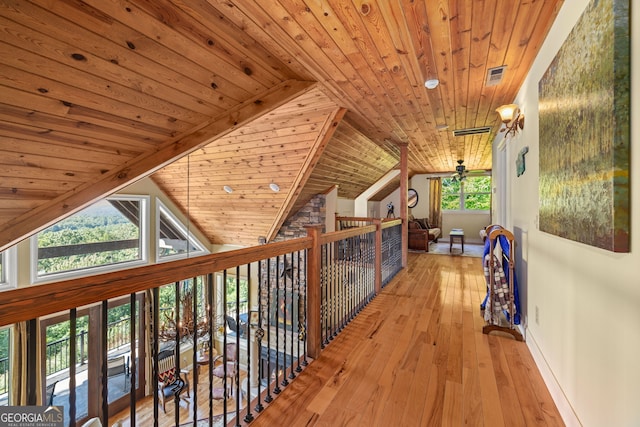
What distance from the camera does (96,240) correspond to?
500 cm

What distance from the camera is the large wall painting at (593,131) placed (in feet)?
3.29

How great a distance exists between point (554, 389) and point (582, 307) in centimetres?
70

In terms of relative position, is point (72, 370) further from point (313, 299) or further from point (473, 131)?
point (473, 131)

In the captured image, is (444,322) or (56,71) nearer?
(56,71)

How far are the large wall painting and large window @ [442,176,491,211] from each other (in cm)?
780

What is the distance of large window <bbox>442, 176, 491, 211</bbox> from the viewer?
8977 millimetres

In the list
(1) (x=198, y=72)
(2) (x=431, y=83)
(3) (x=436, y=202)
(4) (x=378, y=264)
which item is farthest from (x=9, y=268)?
(3) (x=436, y=202)

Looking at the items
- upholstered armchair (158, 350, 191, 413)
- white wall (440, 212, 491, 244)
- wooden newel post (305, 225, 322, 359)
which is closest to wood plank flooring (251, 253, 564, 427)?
wooden newel post (305, 225, 322, 359)

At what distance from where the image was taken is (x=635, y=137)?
0.97m

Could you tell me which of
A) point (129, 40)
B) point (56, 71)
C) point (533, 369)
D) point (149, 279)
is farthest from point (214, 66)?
point (533, 369)

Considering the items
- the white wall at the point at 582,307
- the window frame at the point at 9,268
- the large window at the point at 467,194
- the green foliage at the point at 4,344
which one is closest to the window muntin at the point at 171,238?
the window frame at the point at 9,268

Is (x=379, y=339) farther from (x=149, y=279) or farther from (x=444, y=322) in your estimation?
(x=149, y=279)

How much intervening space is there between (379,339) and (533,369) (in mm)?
1115

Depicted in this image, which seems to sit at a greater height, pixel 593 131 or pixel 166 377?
pixel 593 131
